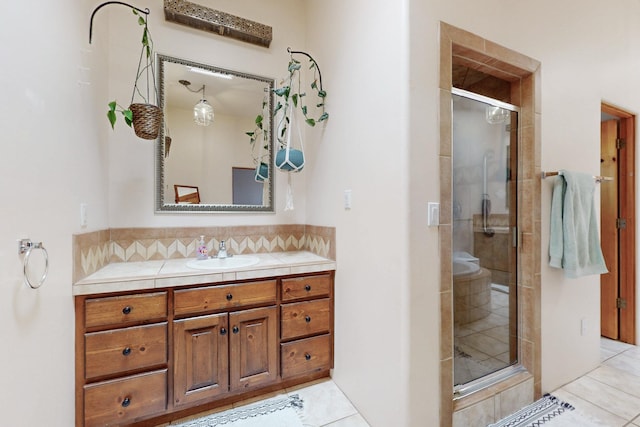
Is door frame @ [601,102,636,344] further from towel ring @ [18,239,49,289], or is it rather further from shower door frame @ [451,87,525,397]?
towel ring @ [18,239,49,289]

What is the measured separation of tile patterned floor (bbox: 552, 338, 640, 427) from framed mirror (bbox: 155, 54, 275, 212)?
8.37 feet

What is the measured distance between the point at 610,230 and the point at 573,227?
1.39m

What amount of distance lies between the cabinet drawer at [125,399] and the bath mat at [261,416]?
0.24 meters

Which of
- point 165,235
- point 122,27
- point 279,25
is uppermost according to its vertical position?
point 279,25

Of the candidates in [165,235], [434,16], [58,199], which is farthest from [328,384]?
[434,16]

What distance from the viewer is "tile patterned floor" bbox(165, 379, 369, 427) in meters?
1.62

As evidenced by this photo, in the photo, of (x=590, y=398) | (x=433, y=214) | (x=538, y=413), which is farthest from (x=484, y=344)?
(x=433, y=214)

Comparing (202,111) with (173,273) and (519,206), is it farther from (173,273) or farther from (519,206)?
(519,206)

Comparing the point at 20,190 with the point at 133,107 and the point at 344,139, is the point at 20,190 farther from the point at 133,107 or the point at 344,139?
the point at 344,139

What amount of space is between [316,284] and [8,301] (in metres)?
1.46

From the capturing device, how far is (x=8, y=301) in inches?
35.9

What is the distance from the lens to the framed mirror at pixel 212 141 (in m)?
2.03

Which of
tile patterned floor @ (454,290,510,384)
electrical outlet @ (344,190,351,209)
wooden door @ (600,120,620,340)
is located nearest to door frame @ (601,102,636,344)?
wooden door @ (600,120,620,340)

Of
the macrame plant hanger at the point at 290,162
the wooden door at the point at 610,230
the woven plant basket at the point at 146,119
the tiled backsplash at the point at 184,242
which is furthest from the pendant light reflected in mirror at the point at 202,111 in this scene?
the wooden door at the point at 610,230
